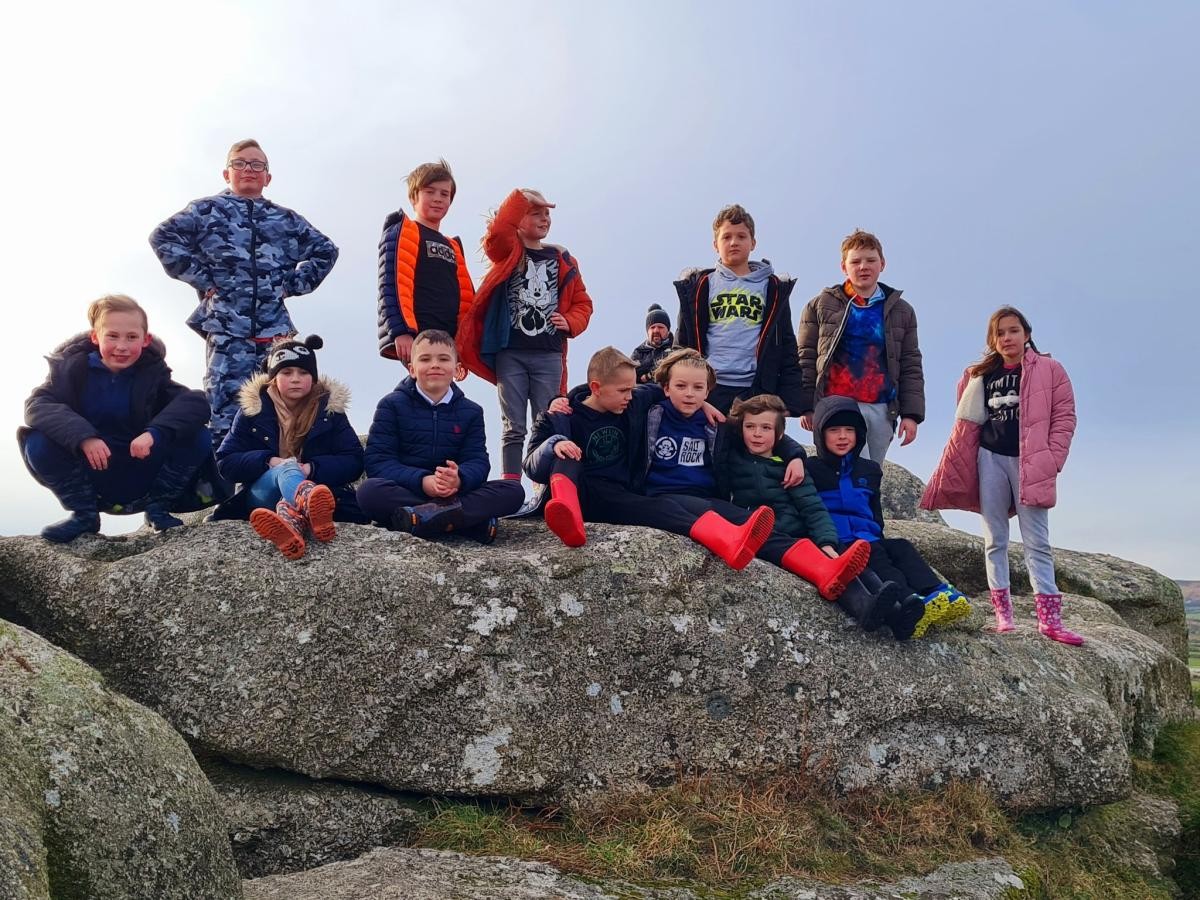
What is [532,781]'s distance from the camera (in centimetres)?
703

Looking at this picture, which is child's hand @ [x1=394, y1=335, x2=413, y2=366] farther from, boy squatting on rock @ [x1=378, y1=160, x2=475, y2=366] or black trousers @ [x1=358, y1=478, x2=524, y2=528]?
black trousers @ [x1=358, y1=478, x2=524, y2=528]

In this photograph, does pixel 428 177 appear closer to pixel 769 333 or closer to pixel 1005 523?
pixel 769 333

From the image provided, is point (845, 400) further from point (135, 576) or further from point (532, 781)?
point (135, 576)

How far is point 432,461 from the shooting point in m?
8.36

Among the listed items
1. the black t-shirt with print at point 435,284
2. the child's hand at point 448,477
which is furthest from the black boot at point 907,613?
the black t-shirt with print at point 435,284

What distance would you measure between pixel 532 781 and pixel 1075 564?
12.0 meters

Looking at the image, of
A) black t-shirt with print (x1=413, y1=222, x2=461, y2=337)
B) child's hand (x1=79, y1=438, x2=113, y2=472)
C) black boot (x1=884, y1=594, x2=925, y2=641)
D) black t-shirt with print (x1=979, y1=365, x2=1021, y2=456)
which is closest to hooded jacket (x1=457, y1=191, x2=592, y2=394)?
black t-shirt with print (x1=413, y1=222, x2=461, y2=337)

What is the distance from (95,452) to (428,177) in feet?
15.6

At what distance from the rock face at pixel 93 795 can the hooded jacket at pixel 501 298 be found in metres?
5.94

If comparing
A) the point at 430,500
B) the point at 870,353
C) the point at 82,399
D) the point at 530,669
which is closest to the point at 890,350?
the point at 870,353

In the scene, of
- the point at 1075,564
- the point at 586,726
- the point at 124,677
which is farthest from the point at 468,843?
the point at 1075,564

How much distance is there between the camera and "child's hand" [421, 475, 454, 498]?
8023 mm

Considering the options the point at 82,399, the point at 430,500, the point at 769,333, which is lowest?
the point at 430,500

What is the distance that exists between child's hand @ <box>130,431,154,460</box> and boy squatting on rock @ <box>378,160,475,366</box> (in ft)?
9.39
